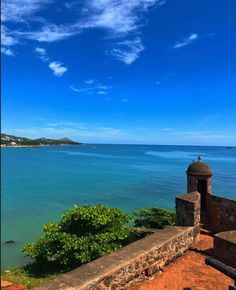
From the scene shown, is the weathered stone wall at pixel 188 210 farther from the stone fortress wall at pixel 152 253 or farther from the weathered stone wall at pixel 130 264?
the weathered stone wall at pixel 130 264

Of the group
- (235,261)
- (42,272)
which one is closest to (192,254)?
(235,261)

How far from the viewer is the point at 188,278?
21.7ft

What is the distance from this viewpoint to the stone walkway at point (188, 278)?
6.32 metres

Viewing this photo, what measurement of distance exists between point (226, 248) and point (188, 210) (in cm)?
203

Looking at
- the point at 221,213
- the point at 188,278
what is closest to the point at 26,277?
the point at 188,278

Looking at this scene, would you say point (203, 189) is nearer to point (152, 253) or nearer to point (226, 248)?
point (226, 248)

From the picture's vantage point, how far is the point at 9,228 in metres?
21.5

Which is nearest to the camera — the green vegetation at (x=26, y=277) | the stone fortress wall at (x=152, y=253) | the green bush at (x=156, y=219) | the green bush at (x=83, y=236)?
the stone fortress wall at (x=152, y=253)

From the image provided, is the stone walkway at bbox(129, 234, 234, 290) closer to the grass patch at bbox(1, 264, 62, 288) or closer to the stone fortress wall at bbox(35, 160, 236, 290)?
the stone fortress wall at bbox(35, 160, 236, 290)

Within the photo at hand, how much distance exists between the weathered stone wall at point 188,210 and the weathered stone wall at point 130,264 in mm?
417

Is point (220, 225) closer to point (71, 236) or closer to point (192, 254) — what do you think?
point (192, 254)

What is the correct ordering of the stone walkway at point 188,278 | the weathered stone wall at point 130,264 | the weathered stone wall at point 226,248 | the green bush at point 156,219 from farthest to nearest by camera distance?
1. the green bush at point 156,219
2. the weathered stone wall at point 226,248
3. the stone walkway at point 188,278
4. the weathered stone wall at point 130,264

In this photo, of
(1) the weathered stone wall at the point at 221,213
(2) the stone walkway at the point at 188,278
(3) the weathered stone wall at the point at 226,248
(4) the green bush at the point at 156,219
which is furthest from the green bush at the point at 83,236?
(3) the weathered stone wall at the point at 226,248

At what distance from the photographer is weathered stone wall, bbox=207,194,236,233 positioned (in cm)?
992
